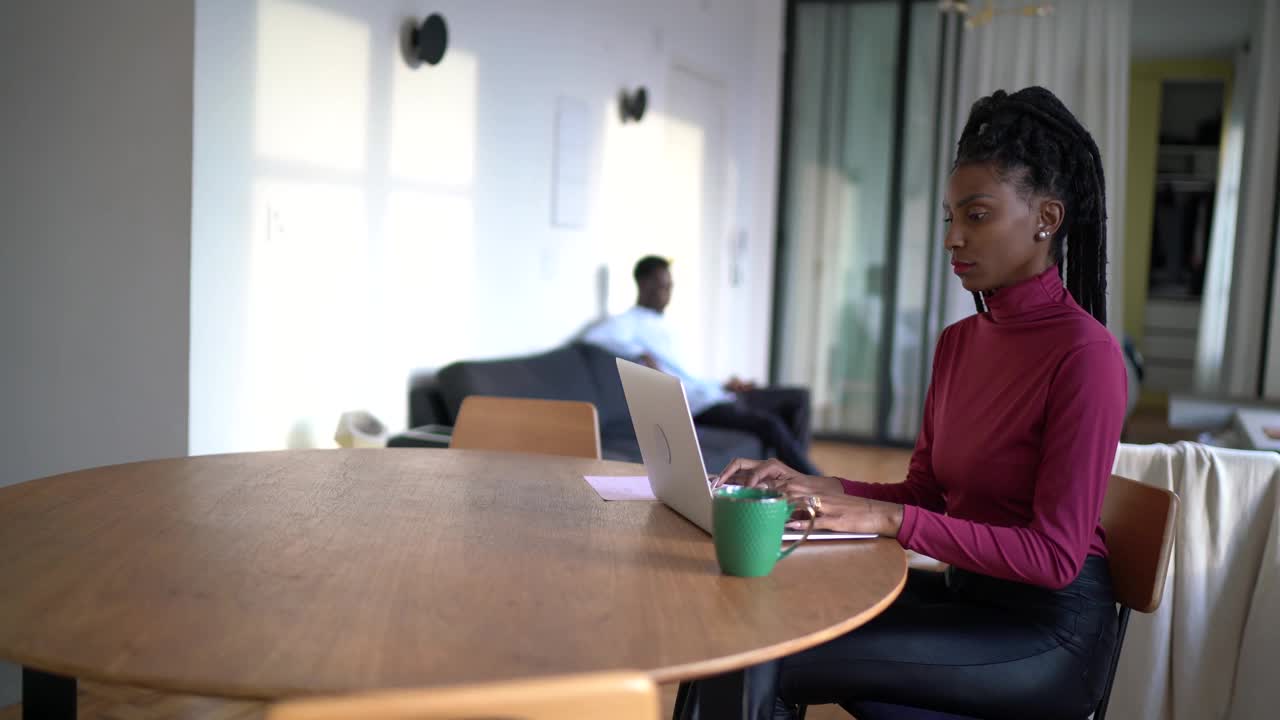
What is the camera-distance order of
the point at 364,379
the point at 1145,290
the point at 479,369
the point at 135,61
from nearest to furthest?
the point at 135,61, the point at 364,379, the point at 479,369, the point at 1145,290

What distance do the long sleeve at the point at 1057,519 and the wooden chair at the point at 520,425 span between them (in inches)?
46.6

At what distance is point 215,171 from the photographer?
286 cm

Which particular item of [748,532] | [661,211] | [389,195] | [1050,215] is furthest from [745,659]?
[661,211]

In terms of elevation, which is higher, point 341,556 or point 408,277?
point 408,277

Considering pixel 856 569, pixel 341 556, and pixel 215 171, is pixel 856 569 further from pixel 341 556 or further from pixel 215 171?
pixel 215 171

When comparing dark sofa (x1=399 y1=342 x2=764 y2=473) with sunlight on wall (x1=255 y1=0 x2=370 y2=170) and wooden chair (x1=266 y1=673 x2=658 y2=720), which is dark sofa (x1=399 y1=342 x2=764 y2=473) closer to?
sunlight on wall (x1=255 y1=0 x2=370 y2=170)

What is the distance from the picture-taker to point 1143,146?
28.9ft

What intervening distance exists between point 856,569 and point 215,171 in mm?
2133

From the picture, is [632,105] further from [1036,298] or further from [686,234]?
[1036,298]

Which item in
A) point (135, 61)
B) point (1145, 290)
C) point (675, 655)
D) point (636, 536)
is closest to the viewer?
point (675, 655)

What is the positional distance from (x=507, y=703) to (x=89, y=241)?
2.68 metres

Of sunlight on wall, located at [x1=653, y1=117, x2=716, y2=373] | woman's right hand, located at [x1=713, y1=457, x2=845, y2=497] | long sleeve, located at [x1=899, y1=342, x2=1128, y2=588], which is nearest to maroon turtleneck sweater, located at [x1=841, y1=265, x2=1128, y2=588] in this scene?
long sleeve, located at [x1=899, y1=342, x2=1128, y2=588]

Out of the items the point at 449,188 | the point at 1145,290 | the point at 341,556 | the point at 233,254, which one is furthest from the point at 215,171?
the point at 1145,290

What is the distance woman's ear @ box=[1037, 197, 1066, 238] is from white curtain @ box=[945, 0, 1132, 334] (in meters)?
4.72
